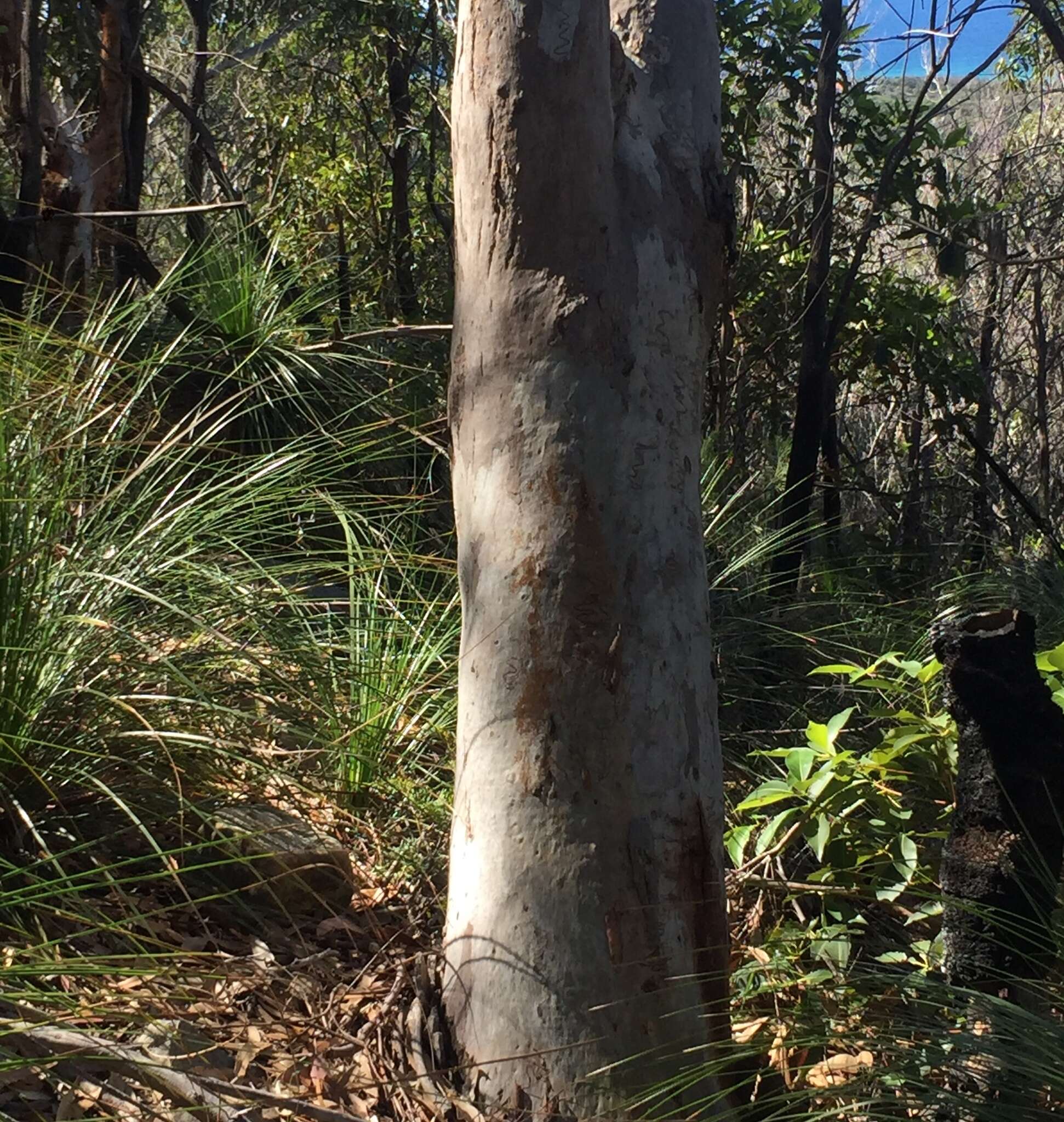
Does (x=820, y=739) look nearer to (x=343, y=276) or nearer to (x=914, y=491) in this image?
(x=914, y=491)

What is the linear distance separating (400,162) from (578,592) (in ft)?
25.3

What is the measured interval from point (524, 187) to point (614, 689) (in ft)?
3.31

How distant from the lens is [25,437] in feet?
10.7

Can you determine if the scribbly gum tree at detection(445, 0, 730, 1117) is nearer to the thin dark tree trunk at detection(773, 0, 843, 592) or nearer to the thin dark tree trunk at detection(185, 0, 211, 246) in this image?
the thin dark tree trunk at detection(773, 0, 843, 592)

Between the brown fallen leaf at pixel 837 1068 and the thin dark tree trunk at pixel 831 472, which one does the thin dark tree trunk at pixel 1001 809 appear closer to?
the brown fallen leaf at pixel 837 1068

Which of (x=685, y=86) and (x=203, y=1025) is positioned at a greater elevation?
(x=685, y=86)

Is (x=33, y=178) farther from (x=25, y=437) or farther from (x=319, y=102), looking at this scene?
(x=319, y=102)

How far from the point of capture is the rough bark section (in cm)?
235

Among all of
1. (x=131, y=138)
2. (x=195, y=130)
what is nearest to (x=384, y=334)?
(x=131, y=138)

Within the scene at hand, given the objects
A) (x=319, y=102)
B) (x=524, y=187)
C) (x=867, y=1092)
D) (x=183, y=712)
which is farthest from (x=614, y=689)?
(x=319, y=102)

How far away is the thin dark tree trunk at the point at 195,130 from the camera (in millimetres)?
8328

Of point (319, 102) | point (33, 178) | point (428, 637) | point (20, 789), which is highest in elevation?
point (319, 102)

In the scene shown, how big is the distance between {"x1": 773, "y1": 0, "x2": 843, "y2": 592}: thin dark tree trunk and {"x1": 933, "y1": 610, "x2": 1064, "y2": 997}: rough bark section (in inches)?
144

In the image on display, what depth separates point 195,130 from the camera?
8477 mm
